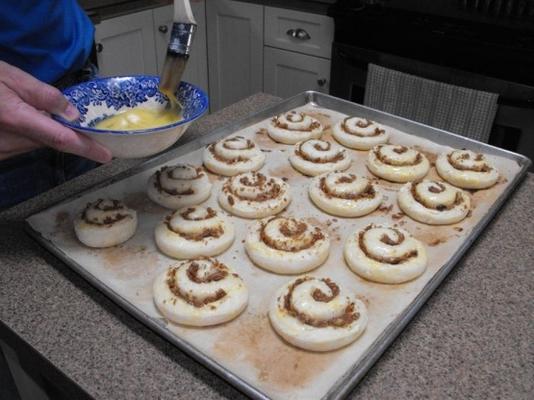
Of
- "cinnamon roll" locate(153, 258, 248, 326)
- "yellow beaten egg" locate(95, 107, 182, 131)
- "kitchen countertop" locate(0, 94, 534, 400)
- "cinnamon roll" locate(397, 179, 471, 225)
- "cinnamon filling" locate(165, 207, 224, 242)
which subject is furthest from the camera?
"cinnamon roll" locate(397, 179, 471, 225)

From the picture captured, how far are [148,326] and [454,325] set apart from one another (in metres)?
0.53

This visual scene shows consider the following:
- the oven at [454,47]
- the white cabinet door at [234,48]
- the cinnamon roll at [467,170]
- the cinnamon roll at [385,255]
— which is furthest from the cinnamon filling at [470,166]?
the white cabinet door at [234,48]

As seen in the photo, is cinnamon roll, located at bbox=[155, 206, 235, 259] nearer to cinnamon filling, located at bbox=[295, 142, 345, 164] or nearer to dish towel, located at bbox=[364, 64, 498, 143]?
cinnamon filling, located at bbox=[295, 142, 345, 164]

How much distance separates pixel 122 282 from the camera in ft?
3.23

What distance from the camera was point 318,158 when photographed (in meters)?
1.42

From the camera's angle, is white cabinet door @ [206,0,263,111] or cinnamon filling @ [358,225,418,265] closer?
cinnamon filling @ [358,225,418,265]

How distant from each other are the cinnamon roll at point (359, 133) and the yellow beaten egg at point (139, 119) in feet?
2.04

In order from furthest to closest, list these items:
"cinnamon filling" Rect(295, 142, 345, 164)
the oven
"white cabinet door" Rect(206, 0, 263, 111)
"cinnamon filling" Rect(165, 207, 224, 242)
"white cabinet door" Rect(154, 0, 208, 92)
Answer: "white cabinet door" Rect(206, 0, 263, 111), "white cabinet door" Rect(154, 0, 208, 92), the oven, "cinnamon filling" Rect(295, 142, 345, 164), "cinnamon filling" Rect(165, 207, 224, 242)

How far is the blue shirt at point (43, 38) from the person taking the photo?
1237mm

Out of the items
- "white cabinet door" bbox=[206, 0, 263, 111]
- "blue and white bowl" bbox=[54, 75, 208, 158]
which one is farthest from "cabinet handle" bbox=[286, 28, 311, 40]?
"blue and white bowl" bbox=[54, 75, 208, 158]

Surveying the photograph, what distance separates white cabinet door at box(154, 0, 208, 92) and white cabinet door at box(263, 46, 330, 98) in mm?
453

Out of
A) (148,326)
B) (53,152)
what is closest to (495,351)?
(148,326)

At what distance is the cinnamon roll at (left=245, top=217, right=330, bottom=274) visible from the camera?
1.04m

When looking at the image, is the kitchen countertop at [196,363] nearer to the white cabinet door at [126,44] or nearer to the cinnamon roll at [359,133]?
the cinnamon roll at [359,133]
